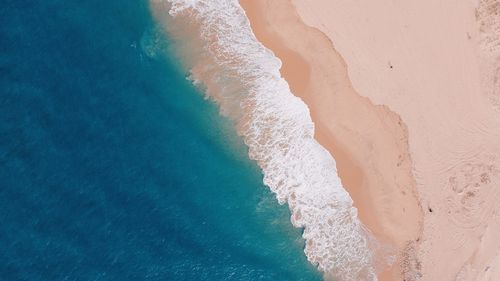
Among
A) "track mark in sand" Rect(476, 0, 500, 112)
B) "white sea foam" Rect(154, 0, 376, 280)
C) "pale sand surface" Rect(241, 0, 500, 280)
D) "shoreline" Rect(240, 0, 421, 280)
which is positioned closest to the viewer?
"track mark in sand" Rect(476, 0, 500, 112)

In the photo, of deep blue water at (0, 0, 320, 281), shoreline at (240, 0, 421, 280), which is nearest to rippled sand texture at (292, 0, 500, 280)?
shoreline at (240, 0, 421, 280)

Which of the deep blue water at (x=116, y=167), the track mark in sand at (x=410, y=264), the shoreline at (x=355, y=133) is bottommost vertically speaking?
the deep blue water at (x=116, y=167)

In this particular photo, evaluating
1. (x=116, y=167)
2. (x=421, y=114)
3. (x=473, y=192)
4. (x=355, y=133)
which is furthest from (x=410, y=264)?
(x=116, y=167)

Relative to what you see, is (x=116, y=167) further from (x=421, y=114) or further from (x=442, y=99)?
(x=442, y=99)

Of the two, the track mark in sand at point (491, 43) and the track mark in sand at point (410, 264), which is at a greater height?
the track mark in sand at point (491, 43)

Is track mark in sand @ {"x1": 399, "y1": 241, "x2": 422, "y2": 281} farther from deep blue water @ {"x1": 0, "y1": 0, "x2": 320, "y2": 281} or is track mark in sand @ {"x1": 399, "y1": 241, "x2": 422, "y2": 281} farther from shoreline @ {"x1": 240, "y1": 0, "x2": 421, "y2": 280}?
deep blue water @ {"x1": 0, "y1": 0, "x2": 320, "y2": 281}

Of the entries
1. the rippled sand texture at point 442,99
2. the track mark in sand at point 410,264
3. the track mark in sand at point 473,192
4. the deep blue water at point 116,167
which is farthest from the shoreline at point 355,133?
the deep blue water at point 116,167

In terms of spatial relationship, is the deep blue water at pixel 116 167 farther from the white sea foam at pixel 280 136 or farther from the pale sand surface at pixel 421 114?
the pale sand surface at pixel 421 114
